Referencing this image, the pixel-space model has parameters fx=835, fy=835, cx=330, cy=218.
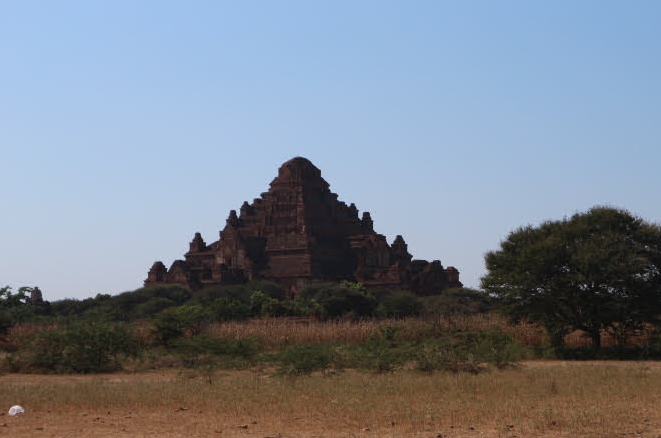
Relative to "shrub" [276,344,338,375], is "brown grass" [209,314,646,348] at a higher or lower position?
higher

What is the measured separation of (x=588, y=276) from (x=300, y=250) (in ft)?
206

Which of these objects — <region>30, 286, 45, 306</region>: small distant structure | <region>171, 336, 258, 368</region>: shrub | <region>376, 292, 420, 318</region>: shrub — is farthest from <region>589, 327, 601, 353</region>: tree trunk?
<region>30, 286, 45, 306</region>: small distant structure

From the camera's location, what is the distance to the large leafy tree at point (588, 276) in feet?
90.8

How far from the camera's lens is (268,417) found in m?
13.5

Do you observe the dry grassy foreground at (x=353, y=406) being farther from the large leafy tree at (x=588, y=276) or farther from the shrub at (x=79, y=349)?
the large leafy tree at (x=588, y=276)

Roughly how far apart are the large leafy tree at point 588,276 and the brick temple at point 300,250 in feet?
184

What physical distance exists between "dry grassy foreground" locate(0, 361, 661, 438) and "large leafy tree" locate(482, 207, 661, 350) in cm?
890

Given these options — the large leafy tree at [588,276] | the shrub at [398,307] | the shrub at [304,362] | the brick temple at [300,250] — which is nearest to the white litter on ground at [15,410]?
the shrub at [304,362]

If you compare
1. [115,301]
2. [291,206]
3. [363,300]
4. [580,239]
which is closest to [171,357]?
[580,239]

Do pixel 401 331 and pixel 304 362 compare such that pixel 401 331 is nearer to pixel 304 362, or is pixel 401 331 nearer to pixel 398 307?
pixel 304 362

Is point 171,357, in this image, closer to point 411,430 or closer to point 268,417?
point 268,417

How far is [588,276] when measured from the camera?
27.7 meters

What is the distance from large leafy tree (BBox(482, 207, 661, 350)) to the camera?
90.8ft

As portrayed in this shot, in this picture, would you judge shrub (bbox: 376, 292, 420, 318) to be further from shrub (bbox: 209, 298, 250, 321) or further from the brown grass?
the brown grass
